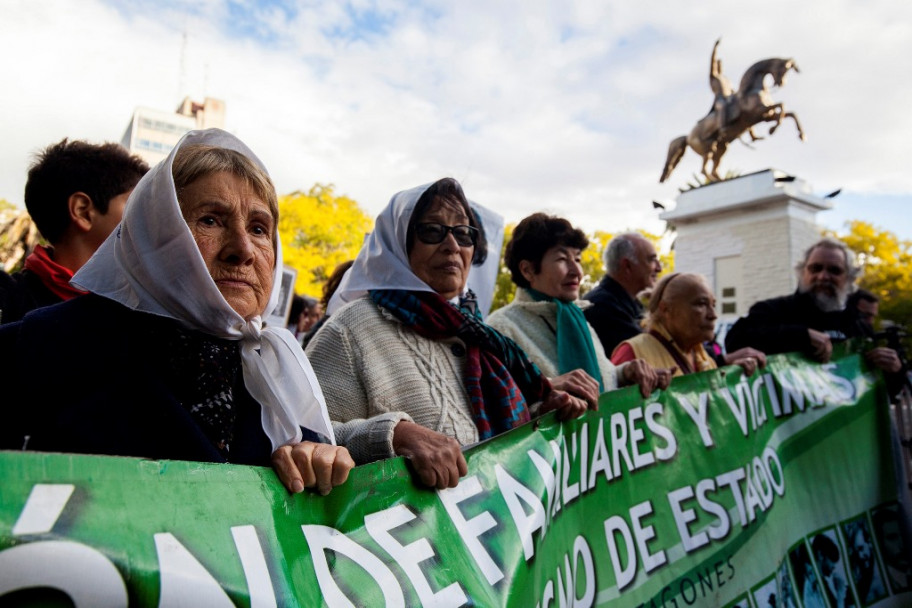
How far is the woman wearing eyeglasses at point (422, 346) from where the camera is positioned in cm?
206

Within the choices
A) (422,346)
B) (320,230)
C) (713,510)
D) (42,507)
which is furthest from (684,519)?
(320,230)

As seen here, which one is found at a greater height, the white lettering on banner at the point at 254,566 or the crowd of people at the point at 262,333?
the crowd of people at the point at 262,333

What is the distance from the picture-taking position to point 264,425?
4.65 ft

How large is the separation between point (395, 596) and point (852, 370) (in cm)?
380

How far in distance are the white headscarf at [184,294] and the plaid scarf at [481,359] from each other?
75 centimetres

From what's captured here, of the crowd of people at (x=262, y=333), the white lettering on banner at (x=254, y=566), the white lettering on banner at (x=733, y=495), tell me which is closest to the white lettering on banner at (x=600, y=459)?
the crowd of people at (x=262, y=333)

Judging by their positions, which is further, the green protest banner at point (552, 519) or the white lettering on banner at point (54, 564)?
the green protest banner at point (552, 519)

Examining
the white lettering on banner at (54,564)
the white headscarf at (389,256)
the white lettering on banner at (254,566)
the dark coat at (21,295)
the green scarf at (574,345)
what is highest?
the white headscarf at (389,256)

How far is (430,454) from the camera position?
1.59 metres

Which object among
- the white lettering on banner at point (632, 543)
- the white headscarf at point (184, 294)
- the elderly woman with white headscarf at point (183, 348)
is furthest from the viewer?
the white lettering on banner at point (632, 543)

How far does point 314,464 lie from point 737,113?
1995cm

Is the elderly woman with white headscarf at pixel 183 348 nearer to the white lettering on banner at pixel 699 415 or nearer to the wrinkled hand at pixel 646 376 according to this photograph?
the wrinkled hand at pixel 646 376

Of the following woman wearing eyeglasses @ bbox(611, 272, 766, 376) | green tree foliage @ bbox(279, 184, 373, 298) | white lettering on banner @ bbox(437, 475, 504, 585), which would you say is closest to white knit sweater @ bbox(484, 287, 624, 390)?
woman wearing eyeglasses @ bbox(611, 272, 766, 376)

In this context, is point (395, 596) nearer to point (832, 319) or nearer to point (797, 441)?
point (797, 441)
